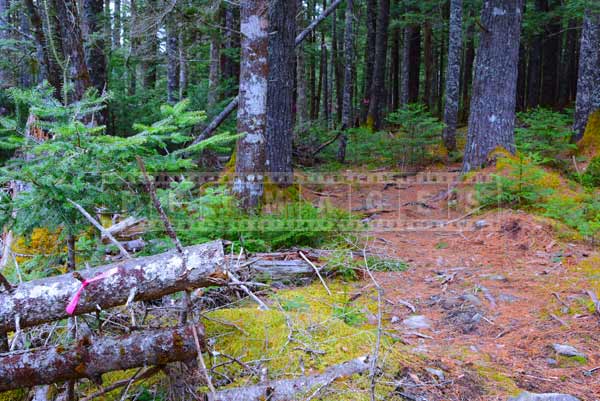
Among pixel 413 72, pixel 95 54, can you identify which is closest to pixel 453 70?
pixel 413 72

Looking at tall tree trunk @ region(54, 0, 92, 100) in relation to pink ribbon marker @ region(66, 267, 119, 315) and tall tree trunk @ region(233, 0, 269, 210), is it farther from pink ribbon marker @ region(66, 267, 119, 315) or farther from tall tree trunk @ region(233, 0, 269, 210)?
pink ribbon marker @ region(66, 267, 119, 315)

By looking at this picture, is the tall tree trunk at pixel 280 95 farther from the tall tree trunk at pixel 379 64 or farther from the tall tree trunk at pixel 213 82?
the tall tree trunk at pixel 379 64

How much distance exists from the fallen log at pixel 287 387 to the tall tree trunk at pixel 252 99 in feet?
12.0

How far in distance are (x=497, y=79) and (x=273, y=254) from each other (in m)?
5.66

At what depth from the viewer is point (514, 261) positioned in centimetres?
542

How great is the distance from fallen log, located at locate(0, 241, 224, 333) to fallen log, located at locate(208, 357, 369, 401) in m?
0.62

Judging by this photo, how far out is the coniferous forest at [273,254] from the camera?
265cm

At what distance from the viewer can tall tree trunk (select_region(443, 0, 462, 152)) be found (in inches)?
462

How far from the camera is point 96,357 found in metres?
2.46

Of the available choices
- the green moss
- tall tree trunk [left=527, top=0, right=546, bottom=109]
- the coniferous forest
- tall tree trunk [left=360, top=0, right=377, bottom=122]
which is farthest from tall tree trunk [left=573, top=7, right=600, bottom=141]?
the green moss

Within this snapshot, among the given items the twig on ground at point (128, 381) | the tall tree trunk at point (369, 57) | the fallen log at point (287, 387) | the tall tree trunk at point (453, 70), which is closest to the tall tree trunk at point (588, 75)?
the tall tree trunk at point (453, 70)

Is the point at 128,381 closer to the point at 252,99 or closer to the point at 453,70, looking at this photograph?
the point at 252,99

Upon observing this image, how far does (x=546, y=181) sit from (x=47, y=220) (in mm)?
6930

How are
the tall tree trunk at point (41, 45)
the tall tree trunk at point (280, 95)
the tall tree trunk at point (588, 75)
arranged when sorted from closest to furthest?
the tall tree trunk at point (280, 95) → the tall tree trunk at point (41, 45) → the tall tree trunk at point (588, 75)
